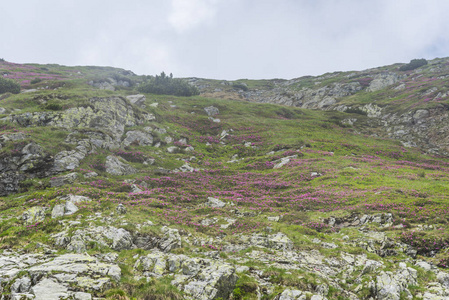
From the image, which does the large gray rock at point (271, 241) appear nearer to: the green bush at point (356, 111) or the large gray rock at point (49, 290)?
the large gray rock at point (49, 290)

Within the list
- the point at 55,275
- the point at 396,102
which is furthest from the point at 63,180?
the point at 396,102

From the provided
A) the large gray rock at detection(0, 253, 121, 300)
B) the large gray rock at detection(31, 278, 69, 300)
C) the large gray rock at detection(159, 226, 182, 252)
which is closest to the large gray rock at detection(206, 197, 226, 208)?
the large gray rock at detection(159, 226, 182, 252)

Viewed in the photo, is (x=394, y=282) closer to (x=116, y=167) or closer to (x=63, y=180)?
(x=63, y=180)

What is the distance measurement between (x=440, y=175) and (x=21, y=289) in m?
50.1

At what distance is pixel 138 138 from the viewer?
44.8 meters

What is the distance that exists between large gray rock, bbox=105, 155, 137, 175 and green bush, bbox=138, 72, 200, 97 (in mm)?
65223

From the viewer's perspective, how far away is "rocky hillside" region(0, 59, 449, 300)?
12.8 m

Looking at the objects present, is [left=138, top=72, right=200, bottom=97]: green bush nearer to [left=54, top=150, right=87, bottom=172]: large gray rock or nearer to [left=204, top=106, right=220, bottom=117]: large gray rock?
[left=204, top=106, right=220, bottom=117]: large gray rock

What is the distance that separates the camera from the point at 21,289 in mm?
10117

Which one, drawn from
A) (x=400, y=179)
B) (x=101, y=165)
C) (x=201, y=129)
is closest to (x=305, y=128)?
(x=201, y=129)

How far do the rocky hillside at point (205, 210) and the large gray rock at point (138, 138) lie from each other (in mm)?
266

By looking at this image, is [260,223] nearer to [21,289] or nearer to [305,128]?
[21,289]

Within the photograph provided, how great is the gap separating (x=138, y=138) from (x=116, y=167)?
43.5ft


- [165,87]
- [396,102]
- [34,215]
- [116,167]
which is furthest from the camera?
[165,87]
